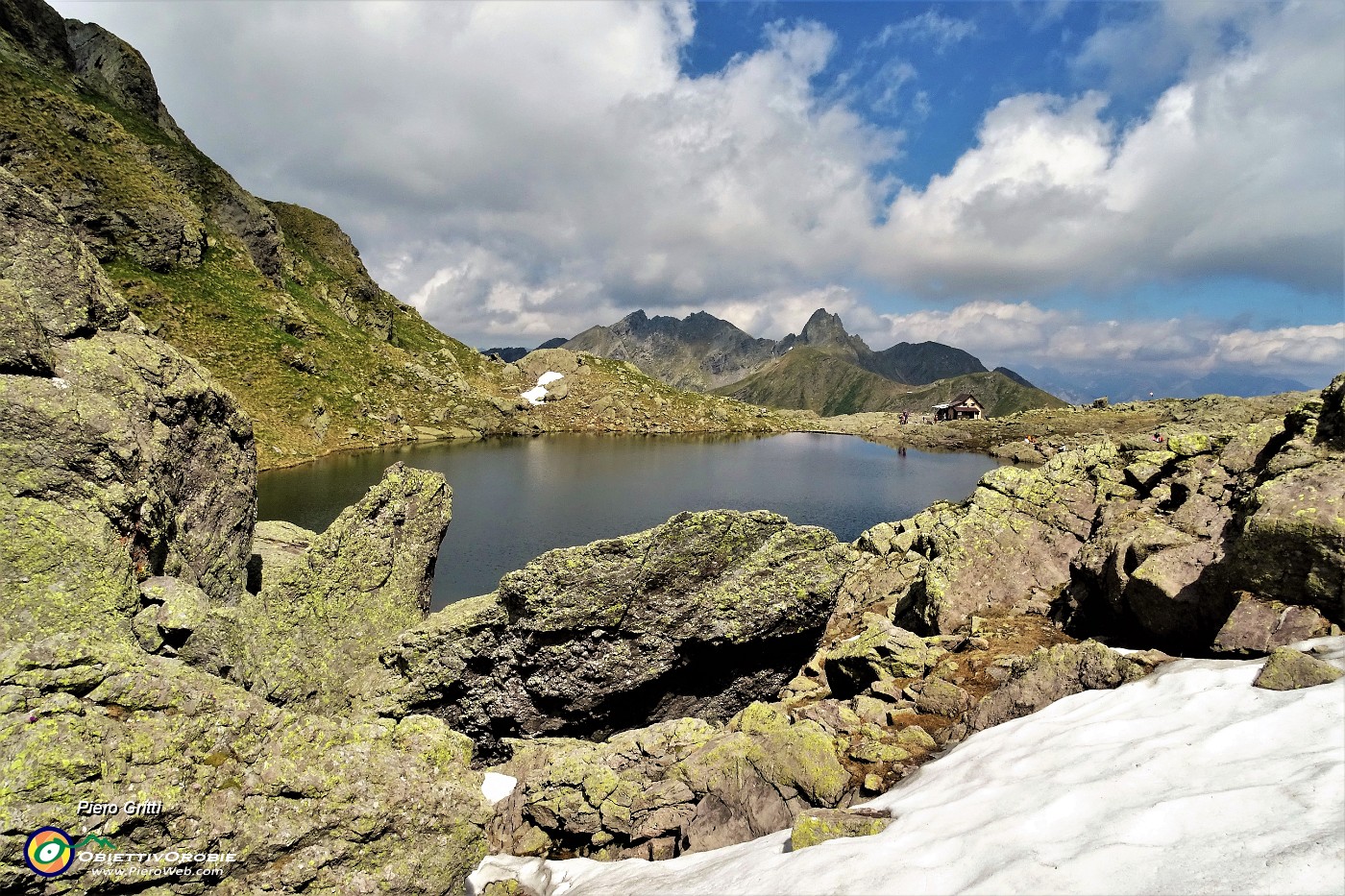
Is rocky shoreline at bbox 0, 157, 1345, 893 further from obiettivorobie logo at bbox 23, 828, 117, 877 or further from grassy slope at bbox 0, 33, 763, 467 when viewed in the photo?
grassy slope at bbox 0, 33, 763, 467

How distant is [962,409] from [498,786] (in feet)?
623

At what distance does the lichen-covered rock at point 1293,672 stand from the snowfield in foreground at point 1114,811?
0.19 metres

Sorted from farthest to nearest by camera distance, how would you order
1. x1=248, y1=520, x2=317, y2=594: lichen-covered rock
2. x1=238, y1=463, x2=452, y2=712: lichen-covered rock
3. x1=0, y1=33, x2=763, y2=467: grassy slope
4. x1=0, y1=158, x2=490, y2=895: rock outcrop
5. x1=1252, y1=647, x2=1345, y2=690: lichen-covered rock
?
x1=0, y1=33, x2=763, y2=467: grassy slope → x1=248, y1=520, x2=317, y2=594: lichen-covered rock → x1=238, y1=463, x2=452, y2=712: lichen-covered rock → x1=1252, y1=647, x2=1345, y2=690: lichen-covered rock → x1=0, y1=158, x2=490, y2=895: rock outcrop

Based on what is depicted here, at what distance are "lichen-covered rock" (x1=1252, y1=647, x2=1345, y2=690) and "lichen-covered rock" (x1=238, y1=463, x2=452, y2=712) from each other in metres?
16.5

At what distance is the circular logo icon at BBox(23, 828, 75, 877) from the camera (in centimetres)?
551

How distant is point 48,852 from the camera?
5.66 m

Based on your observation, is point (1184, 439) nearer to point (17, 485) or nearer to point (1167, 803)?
point (1167, 803)

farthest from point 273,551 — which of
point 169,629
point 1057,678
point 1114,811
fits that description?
point 1114,811

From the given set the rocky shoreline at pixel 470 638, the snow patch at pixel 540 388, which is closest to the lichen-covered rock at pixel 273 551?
the rocky shoreline at pixel 470 638

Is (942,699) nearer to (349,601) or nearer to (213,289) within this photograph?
(349,601)

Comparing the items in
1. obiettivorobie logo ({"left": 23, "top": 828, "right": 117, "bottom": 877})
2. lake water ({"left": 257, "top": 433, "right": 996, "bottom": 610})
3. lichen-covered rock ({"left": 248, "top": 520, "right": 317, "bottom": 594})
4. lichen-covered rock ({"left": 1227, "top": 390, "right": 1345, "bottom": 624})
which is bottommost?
lake water ({"left": 257, "top": 433, "right": 996, "bottom": 610})

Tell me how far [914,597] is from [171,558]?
2123cm

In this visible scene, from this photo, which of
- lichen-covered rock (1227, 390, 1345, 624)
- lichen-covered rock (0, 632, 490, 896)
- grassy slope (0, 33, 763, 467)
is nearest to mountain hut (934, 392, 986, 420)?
grassy slope (0, 33, 763, 467)

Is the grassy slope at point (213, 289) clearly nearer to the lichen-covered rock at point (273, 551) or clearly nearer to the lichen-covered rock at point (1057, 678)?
the lichen-covered rock at point (273, 551)
